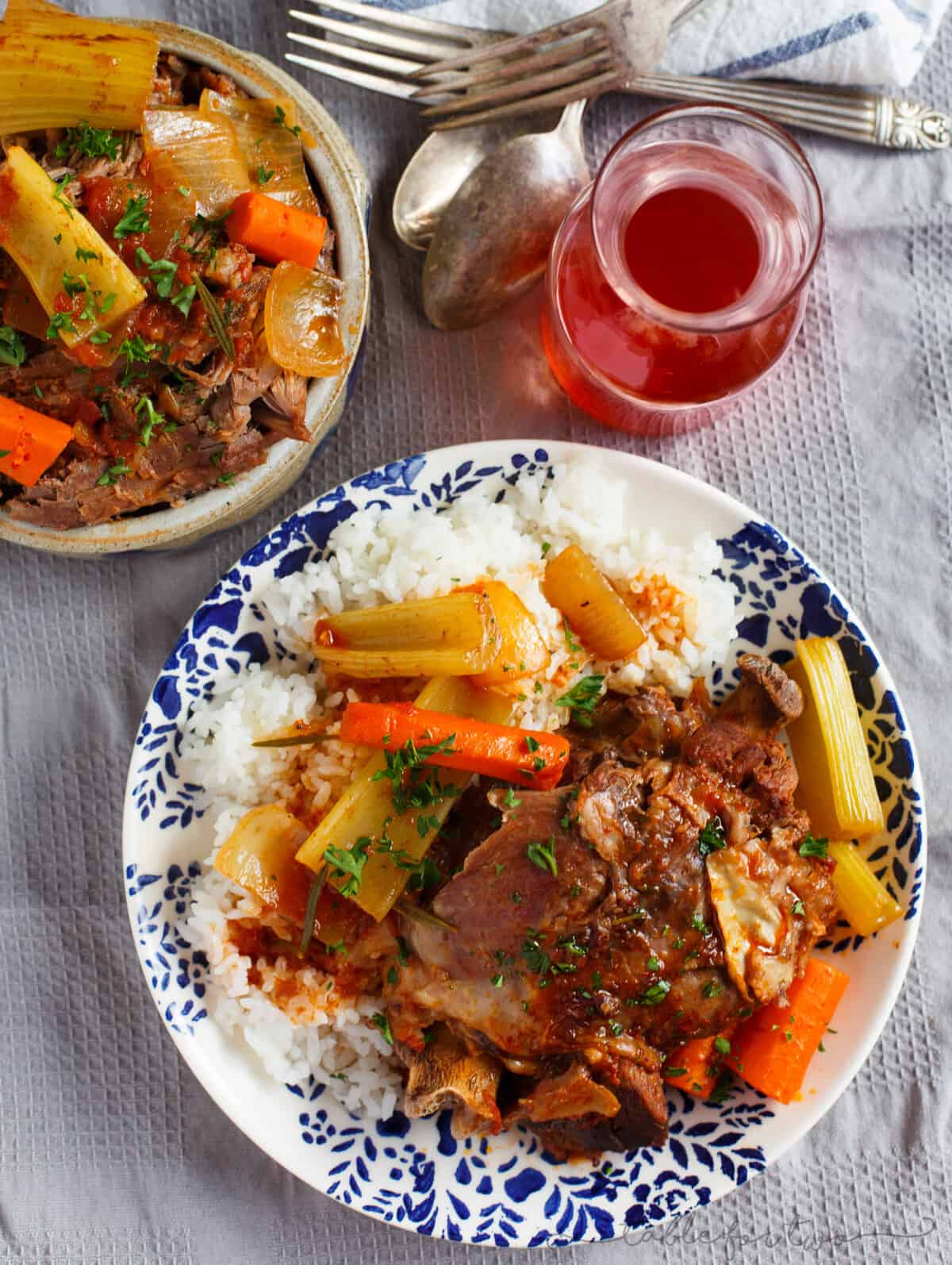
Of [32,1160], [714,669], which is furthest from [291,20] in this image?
[32,1160]

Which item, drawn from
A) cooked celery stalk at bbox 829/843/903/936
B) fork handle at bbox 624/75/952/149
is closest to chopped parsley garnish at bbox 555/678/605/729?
cooked celery stalk at bbox 829/843/903/936

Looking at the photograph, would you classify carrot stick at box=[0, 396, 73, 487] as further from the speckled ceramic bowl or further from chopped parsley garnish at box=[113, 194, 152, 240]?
chopped parsley garnish at box=[113, 194, 152, 240]

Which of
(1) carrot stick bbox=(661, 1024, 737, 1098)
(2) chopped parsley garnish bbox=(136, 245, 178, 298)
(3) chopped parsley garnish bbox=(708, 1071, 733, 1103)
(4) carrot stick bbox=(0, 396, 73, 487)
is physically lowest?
(3) chopped parsley garnish bbox=(708, 1071, 733, 1103)

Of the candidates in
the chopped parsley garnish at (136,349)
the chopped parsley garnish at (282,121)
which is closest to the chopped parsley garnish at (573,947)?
the chopped parsley garnish at (136,349)

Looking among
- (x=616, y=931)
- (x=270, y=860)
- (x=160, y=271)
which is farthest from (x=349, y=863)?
(x=160, y=271)

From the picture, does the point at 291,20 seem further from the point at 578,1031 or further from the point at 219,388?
the point at 578,1031
